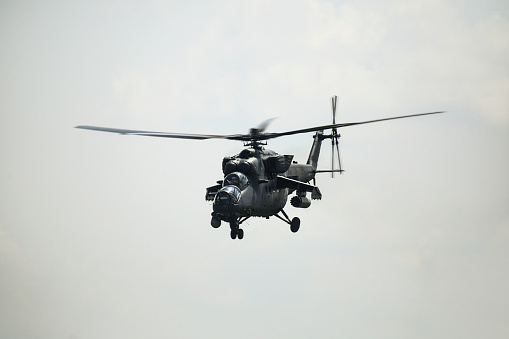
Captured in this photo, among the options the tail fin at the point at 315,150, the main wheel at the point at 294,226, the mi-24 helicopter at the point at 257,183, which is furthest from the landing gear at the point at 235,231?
the tail fin at the point at 315,150

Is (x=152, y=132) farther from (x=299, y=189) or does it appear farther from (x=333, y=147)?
(x=333, y=147)

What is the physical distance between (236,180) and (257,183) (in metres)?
2.40

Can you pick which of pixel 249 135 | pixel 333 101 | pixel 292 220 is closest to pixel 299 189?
pixel 292 220

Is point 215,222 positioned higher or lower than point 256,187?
lower

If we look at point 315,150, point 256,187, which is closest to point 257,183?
point 256,187

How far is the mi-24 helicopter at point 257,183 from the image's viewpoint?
4828 cm

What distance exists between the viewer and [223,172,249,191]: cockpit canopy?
49344 millimetres

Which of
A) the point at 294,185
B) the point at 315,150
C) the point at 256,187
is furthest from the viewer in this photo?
the point at 315,150

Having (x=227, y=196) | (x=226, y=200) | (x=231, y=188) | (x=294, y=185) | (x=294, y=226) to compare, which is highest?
(x=231, y=188)

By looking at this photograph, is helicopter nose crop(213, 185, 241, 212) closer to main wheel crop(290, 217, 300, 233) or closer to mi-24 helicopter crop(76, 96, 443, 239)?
mi-24 helicopter crop(76, 96, 443, 239)

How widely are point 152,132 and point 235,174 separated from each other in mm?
6383

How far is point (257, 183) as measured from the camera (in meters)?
51.3

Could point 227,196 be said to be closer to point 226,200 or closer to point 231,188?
point 226,200

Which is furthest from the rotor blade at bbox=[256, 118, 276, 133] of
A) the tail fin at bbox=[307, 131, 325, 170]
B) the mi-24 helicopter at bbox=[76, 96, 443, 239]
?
the tail fin at bbox=[307, 131, 325, 170]
